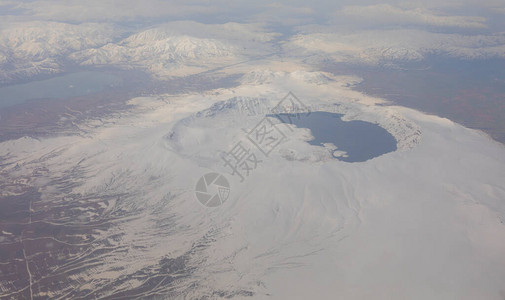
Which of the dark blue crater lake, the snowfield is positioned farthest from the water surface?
the dark blue crater lake

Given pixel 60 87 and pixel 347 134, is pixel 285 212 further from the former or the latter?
pixel 60 87

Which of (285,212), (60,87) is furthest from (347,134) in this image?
(60,87)

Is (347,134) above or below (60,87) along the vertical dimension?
below

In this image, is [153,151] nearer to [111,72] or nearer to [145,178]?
[145,178]

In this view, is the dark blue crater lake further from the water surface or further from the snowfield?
the water surface

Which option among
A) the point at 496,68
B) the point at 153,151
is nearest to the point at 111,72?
the point at 153,151
